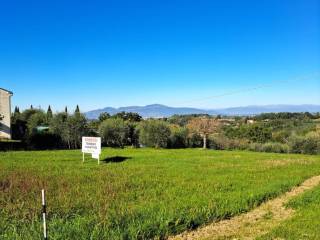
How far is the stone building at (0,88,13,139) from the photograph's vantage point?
61906 millimetres

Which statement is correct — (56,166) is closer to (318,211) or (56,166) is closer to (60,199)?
(60,199)

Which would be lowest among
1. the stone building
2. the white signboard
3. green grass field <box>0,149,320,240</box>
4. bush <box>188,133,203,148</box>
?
bush <box>188,133,203,148</box>

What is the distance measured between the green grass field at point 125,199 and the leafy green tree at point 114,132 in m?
36.6

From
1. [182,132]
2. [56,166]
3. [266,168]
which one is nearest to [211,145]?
[182,132]

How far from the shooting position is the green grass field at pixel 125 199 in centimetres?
1047

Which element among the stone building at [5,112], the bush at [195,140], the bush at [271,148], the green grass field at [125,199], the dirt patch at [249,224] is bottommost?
the bush at [271,148]

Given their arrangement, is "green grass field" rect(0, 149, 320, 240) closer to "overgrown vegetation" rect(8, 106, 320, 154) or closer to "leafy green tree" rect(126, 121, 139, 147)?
"overgrown vegetation" rect(8, 106, 320, 154)

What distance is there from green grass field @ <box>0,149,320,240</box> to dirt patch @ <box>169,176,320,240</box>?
1.22 ft

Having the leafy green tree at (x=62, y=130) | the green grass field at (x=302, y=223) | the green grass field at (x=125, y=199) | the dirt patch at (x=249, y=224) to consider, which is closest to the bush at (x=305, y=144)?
the leafy green tree at (x=62, y=130)

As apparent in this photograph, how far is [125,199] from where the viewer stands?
1530 cm

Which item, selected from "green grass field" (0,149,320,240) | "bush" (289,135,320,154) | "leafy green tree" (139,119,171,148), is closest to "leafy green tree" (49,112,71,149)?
"leafy green tree" (139,119,171,148)

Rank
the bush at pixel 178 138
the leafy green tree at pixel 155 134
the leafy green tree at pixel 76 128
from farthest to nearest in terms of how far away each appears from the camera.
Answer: the bush at pixel 178 138 → the leafy green tree at pixel 155 134 → the leafy green tree at pixel 76 128

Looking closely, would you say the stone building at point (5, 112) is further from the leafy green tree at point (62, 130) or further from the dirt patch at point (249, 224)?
the dirt patch at point (249, 224)

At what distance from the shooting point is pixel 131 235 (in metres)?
10.0
